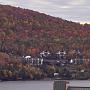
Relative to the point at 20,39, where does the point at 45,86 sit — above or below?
below

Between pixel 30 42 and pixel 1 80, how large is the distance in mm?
9055

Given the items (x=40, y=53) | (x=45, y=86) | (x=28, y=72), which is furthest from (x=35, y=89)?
(x=40, y=53)

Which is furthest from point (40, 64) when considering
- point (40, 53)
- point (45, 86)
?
point (45, 86)

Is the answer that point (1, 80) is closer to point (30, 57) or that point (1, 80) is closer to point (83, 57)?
point (30, 57)

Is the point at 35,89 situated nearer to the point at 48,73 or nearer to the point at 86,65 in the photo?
the point at 48,73

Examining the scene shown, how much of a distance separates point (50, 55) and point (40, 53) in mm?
1166

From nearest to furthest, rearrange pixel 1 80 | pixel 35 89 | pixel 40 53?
1. pixel 35 89
2. pixel 1 80
3. pixel 40 53

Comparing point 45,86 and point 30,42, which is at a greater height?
point 30,42

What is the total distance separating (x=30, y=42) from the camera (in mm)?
68250

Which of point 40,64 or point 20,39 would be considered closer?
point 40,64

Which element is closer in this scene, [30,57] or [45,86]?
[45,86]

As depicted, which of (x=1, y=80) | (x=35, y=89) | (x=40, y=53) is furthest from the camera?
(x=40, y=53)

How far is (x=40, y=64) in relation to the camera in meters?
63.3

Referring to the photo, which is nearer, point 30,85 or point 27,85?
point 30,85
